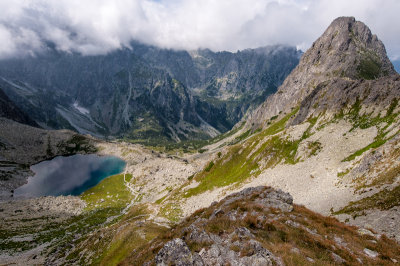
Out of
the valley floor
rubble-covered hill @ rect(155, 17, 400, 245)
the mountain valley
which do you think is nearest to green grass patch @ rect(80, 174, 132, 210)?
the valley floor

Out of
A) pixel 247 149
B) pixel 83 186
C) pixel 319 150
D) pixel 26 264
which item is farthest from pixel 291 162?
pixel 83 186

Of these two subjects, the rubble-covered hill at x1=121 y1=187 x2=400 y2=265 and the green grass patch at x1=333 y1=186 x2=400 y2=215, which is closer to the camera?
the rubble-covered hill at x1=121 y1=187 x2=400 y2=265

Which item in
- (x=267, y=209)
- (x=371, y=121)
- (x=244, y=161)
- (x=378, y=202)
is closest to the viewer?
(x=267, y=209)

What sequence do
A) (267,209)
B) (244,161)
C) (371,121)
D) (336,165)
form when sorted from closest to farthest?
(267,209), (336,165), (371,121), (244,161)

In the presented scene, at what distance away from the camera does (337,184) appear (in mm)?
41344

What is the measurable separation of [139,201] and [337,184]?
104 meters

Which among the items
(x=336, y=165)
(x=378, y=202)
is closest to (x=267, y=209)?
(x=378, y=202)

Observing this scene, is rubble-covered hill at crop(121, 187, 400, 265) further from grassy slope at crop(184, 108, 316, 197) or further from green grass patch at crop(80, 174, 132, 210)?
green grass patch at crop(80, 174, 132, 210)

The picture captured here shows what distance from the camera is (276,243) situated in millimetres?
15727

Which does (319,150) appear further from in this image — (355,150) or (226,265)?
(226,265)

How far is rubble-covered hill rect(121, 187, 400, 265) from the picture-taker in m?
14.0

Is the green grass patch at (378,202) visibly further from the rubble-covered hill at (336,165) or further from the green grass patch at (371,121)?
the green grass patch at (371,121)

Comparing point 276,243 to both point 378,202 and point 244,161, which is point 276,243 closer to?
point 378,202

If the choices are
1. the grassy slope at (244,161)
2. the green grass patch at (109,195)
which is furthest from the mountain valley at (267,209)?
the green grass patch at (109,195)
